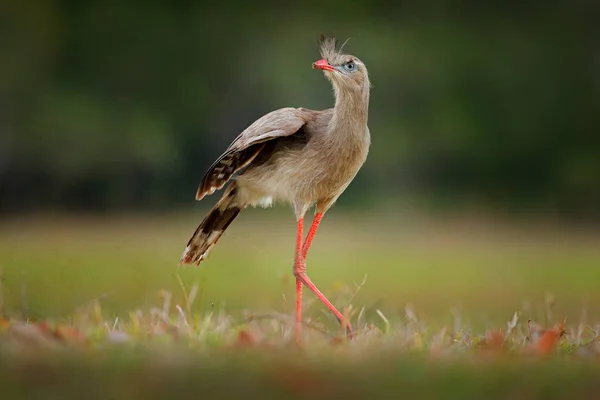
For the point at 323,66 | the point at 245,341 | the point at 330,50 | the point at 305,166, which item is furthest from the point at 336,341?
the point at 330,50

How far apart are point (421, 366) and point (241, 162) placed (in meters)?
2.01

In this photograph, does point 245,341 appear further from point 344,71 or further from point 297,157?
point 344,71

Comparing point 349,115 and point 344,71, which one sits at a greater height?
point 344,71

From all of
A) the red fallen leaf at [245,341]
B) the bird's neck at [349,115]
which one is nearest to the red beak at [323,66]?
the bird's neck at [349,115]

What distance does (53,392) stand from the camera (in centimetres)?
137

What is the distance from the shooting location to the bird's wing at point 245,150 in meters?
3.29

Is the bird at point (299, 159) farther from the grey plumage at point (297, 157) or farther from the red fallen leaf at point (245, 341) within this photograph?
the red fallen leaf at point (245, 341)

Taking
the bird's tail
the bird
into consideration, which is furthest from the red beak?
the bird's tail

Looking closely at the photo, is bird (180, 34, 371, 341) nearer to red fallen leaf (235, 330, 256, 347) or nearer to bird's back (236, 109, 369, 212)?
bird's back (236, 109, 369, 212)

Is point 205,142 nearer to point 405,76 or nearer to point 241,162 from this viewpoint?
point 405,76

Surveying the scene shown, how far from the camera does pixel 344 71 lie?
3473 mm

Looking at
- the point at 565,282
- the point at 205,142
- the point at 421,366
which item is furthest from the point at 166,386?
the point at 205,142

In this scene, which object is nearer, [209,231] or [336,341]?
[336,341]

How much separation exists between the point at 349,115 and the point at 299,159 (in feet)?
0.87
